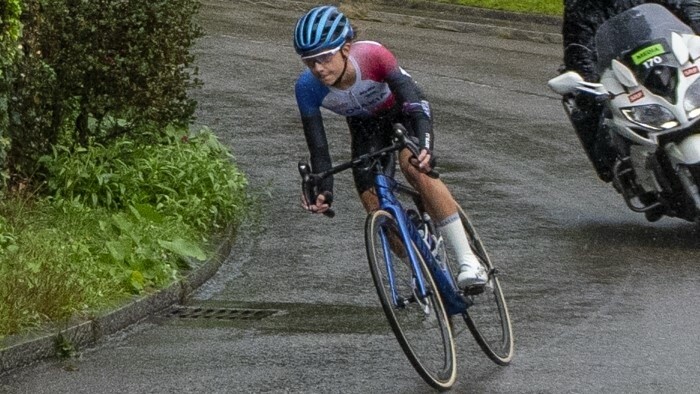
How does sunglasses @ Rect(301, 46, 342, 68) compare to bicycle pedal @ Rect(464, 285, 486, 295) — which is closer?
sunglasses @ Rect(301, 46, 342, 68)

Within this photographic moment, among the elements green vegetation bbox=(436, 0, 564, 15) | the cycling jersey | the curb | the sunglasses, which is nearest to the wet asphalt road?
the curb

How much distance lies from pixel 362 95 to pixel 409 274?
0.83 metres

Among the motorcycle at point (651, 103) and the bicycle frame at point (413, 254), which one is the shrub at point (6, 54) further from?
the motorcycle at point (651, 103)

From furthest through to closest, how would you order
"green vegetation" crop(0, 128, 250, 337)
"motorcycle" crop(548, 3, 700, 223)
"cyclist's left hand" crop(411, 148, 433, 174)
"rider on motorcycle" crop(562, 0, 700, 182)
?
"rider on motorcycle" crop(562, 0, 700, 182) → "motorcycle" crop(548, 3, 700, 223) → "green vegetation" crop(0, 128, 250, 337) → "cyclist's left hand" crop(411, 148, 433, 174)

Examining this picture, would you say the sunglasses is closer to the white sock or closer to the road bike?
the road bike

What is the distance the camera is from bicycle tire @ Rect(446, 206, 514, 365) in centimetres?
739

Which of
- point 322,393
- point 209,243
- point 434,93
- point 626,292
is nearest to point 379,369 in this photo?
point 322,393

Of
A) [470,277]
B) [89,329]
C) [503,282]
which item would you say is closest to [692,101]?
[503,282]

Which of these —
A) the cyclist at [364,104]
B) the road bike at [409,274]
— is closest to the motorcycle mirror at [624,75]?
the cyclist at [364,104]

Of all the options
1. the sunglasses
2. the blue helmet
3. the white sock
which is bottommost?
the white sock

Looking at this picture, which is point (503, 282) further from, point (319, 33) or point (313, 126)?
point (319, 33)

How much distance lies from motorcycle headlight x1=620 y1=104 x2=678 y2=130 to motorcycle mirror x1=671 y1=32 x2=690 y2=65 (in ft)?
1.13

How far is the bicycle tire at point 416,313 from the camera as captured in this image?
6801 mm

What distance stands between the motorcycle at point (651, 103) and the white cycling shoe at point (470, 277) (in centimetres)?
295
